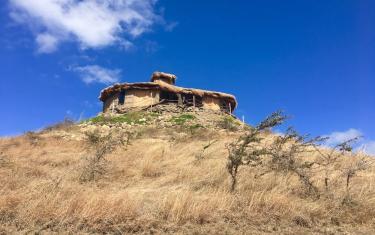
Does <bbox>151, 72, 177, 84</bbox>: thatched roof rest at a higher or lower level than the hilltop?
higher

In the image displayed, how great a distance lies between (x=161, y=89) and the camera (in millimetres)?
28906

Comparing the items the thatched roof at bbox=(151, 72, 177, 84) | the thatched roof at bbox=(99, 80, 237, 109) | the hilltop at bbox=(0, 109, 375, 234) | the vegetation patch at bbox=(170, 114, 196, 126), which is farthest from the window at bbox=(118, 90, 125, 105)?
the hilltop at bbox=(0, 109, 375, 234)

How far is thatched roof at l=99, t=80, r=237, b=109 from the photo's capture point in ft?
93.3

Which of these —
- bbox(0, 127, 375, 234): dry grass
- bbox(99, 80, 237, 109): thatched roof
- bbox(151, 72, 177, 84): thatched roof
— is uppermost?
bbox(151, 72, 177, 84): thatched roof

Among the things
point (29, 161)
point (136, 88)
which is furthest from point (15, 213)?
point (136, 88)

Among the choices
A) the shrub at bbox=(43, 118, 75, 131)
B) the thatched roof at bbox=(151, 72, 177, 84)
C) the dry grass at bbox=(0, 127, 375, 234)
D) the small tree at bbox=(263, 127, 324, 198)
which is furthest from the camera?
the thatched roof at bbox=(151, 72, 177, 84)

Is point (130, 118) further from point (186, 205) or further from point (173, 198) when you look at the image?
point (186, 205)

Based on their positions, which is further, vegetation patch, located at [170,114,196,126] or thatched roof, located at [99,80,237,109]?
A: thatched roof, located at [99,80,237,109]

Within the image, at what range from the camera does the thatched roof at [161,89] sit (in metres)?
28.4

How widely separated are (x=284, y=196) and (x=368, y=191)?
6.33 ft

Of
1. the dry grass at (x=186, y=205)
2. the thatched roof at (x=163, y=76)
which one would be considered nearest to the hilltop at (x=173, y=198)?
the dry grass at (x=186, y=205)

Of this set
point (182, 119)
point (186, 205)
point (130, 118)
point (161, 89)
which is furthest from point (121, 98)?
point (186, 205)

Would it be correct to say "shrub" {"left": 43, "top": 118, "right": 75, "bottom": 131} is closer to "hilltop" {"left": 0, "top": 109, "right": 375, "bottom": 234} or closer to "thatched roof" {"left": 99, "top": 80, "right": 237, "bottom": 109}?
→ "thatched roof" {"left": 99, "top": 80, "right": 237, "bottom": 109}

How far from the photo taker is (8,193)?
22.4 ft
